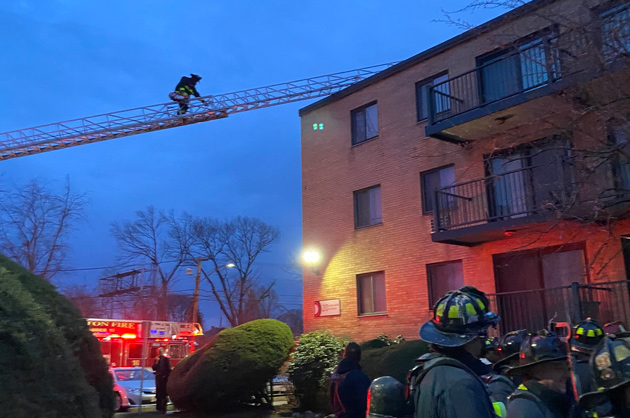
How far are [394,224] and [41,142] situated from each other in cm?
2529

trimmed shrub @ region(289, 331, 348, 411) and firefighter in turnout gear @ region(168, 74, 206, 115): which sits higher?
firefighter in turnout gear @ region(168, 74, 206, 115)

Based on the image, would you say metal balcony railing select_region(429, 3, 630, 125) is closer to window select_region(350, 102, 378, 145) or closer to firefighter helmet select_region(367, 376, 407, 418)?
window select_region(350, 102, 378, 145)

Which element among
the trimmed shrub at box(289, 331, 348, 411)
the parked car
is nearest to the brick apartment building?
the trimmed shrub at box(289, 331, 348, 411)

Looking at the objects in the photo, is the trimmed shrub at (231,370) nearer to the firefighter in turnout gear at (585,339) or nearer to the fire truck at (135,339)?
the firefighter in turnout gear at (585,339)

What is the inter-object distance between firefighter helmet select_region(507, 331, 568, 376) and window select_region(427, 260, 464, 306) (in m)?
12.1

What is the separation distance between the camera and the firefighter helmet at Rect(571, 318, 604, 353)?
4.48m

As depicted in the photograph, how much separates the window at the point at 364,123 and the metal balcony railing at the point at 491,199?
4.10 m

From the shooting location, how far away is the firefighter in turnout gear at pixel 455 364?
248 centimetres

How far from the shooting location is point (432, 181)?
54.1ft

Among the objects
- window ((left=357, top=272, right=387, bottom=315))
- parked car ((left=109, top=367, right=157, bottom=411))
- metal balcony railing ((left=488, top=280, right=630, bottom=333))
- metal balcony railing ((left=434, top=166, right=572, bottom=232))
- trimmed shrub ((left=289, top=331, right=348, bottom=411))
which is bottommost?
parked car ((left=109, top=367, right=157, bottom=411))

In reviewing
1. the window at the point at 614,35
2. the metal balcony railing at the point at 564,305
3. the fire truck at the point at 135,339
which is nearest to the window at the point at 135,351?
the fire truck at the point at 135,339

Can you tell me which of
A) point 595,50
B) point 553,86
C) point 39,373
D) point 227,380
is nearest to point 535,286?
point 553,86

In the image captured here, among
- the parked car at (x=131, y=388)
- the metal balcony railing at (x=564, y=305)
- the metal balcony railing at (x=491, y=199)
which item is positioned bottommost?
the parked car at (x=131, y=388)

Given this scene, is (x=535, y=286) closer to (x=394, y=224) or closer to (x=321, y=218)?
(x=394, y=224)
